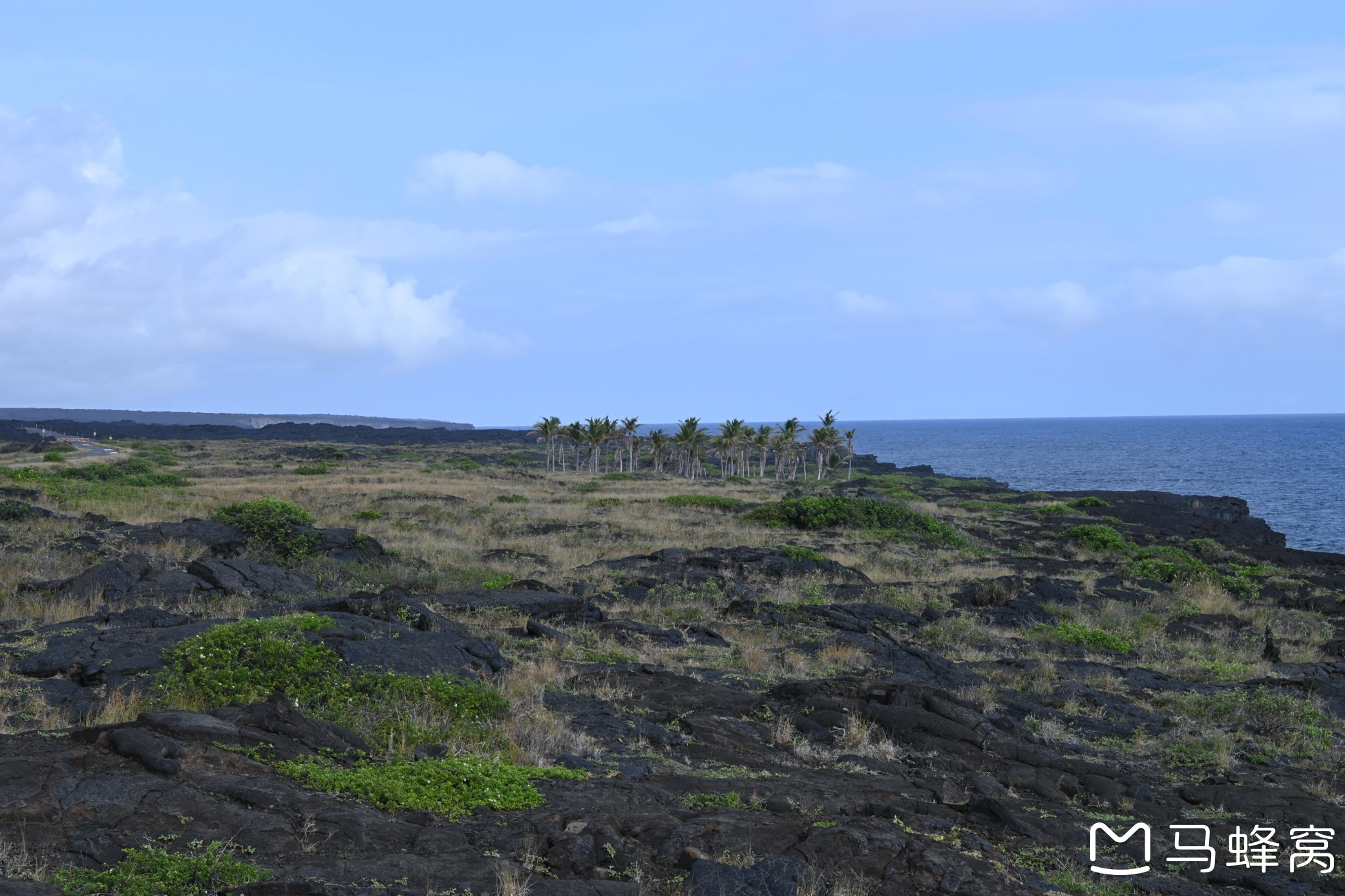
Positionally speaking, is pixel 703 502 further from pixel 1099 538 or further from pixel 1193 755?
pixel 1193 755

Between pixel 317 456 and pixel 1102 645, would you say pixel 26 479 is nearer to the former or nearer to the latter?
pixel 1102 645

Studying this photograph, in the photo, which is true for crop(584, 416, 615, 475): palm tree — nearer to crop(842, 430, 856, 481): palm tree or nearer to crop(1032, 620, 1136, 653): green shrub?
crop(842, 430, 856, 481): palm tree

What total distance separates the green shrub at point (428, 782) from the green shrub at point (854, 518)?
1276 inches

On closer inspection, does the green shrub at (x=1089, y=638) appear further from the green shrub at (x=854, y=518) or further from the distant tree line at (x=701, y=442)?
the distant tree line at (x=701, y=442)

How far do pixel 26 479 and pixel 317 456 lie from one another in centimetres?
6900

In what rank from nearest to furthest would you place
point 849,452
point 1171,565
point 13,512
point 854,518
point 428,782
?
point 428,782
point 13,512
point 1171,565
point 854,518
point 849,452

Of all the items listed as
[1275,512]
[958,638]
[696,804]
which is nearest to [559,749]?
[696,804]

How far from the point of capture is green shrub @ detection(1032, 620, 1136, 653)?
65.2 feet

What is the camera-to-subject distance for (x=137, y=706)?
9.17 meters

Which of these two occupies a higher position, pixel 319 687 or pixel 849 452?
pixel 849 452

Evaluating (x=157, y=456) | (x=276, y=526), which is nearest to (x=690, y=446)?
(x=157, y=456)

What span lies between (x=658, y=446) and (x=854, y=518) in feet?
191

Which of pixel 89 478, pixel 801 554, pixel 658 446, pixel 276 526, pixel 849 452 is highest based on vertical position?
pixel 658 446

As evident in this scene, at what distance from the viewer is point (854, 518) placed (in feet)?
133
